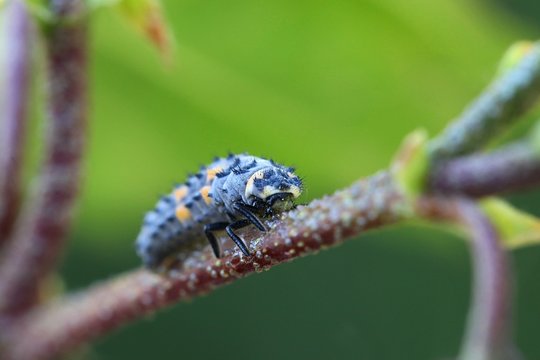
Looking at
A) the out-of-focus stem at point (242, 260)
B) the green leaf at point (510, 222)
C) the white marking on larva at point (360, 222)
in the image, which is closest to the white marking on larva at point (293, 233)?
the out-of-focus stem at point (242, 260)

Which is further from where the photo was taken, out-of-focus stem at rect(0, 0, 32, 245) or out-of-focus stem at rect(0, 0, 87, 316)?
out-of-focus stem at rect(0, 0, 32, 245)

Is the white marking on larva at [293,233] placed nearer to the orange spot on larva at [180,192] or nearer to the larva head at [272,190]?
the larva head at [272,190]

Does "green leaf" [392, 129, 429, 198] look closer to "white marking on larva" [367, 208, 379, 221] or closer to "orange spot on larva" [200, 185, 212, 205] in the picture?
"white marking on larva" [367, 208, 379, 221]

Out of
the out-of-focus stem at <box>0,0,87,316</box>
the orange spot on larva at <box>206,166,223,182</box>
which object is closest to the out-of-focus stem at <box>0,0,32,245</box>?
the out-of-focus stem at <box>0,0,87,316</box>

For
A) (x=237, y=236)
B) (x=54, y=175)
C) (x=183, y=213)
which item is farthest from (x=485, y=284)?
(x=54, y=175)

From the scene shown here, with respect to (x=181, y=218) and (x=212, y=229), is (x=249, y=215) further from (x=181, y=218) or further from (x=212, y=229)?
(x=181, y=218)

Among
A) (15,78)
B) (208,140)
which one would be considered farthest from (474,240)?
(208,140)
